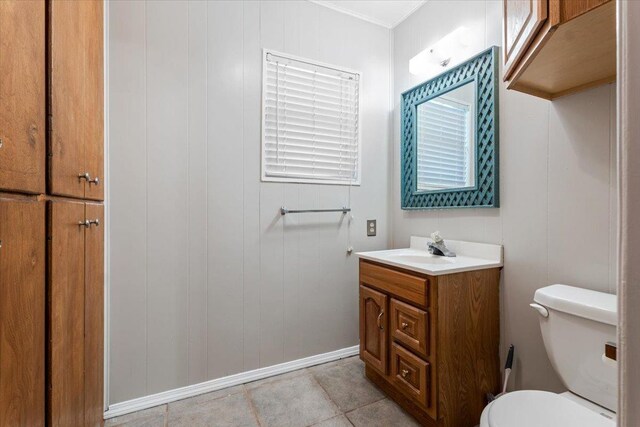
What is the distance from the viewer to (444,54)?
1.81 m

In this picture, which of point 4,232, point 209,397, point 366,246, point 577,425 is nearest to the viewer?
point 4,232

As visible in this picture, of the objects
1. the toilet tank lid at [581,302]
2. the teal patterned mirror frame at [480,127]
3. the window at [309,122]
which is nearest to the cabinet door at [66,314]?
the window at [309,122]

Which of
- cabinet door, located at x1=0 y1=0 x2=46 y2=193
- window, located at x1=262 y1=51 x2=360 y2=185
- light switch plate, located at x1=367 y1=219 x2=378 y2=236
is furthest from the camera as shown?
light switch plate, located at x1=367 y1=219 x2=378 y2=236

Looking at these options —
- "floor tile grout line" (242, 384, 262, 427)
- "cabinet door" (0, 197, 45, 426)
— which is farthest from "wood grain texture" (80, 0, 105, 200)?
"floor tile grout line" (242, 384, 262, 427)

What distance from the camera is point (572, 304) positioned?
108 centimetres

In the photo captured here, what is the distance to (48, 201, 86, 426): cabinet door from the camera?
796 mm

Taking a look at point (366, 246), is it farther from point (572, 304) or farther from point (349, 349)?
point (572, 304)

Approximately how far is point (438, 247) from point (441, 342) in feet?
1.94

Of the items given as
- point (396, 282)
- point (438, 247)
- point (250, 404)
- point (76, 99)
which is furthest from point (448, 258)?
point (76, 99)

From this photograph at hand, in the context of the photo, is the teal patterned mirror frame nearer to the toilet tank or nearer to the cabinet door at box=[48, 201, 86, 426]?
the toilet tank

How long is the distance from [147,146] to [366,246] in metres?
1.56

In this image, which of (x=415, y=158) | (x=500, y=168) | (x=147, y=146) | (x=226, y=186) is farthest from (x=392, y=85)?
(x=147, y=146)

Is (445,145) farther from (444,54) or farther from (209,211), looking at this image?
(209,211)

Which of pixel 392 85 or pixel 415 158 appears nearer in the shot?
pixel 415 158
